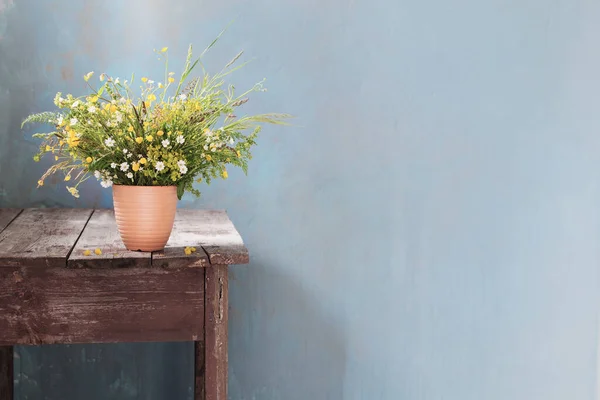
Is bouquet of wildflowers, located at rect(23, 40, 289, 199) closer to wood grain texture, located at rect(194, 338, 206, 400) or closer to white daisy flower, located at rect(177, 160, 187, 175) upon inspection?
white daisy flower, located at rect(177, 160, 187, 175)

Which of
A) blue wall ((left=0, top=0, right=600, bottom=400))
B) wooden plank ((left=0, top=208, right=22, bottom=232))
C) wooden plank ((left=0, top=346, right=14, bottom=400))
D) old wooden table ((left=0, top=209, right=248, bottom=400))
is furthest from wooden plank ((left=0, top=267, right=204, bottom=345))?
blue wall ((left=0, top=0, right=600, bottom=400))

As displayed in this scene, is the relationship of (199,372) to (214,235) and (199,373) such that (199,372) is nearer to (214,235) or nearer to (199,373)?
(199,373)

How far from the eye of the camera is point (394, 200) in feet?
7.63

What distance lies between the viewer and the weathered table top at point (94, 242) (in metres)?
1.40

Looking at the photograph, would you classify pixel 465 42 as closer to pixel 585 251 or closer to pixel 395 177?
pixel 395 177

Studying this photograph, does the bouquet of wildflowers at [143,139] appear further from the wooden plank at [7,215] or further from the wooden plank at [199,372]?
the wooden plank at [199,372]

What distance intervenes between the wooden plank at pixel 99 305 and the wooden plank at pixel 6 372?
62 cm

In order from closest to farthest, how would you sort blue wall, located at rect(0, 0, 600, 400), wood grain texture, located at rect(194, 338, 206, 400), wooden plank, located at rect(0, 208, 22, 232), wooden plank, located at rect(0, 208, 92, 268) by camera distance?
wooden plank, located at rect(0, 208, 92, 268), wooden plank, located at rect(0, 208, 22, 232), wood grain texture, located at rect(194, 338, 206, 400), blue wall, located at rect(0, 0, 600, 400)

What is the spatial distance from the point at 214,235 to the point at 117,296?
1.05 ft

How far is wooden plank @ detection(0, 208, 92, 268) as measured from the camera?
139 cm

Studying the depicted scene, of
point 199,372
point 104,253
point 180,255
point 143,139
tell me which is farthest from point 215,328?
point 199,372

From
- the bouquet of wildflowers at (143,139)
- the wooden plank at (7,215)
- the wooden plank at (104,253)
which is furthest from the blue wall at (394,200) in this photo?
the bouquet of wildflowers at (143,139)

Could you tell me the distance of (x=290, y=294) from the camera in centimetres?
231

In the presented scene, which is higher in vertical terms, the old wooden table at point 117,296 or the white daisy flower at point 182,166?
the white daisy flower at point 182,166
